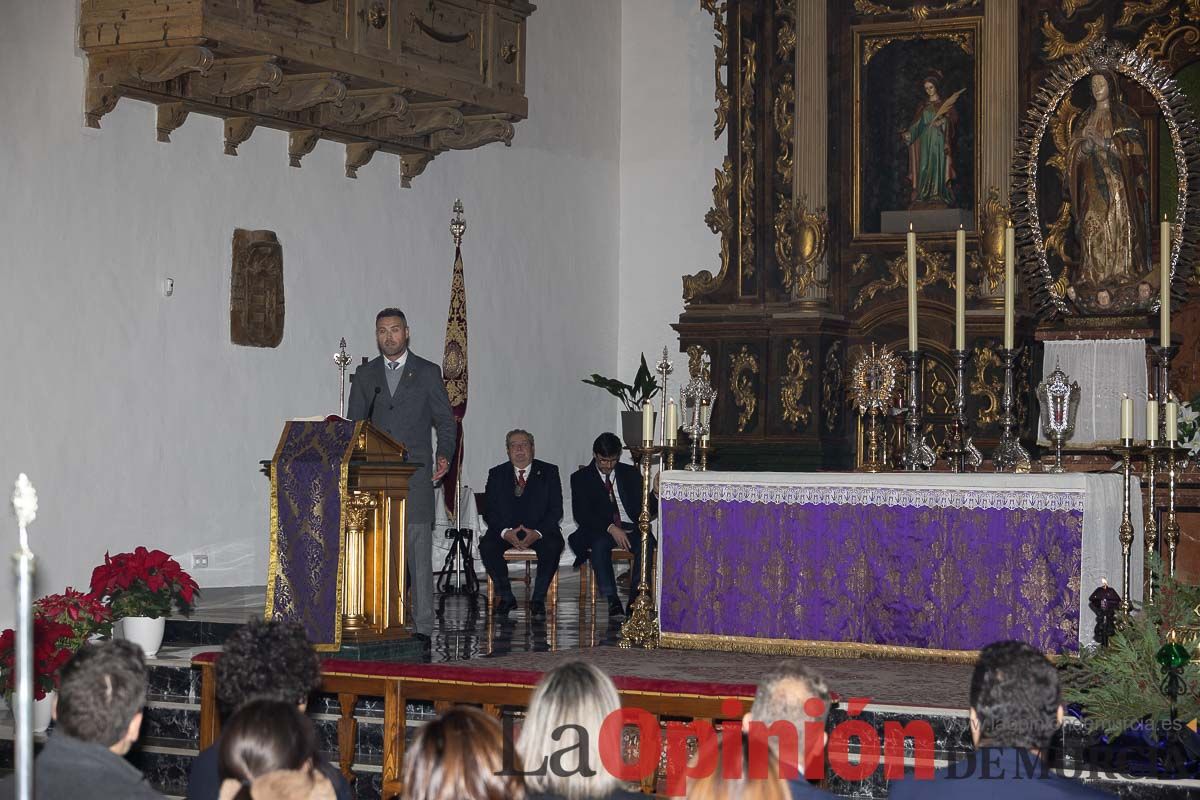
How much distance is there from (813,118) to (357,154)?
3789 mm

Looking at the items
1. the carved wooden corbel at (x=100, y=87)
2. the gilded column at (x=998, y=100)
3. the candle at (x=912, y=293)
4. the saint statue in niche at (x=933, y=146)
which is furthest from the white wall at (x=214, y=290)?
the candle at (x=912, y=293)

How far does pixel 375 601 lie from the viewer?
8.05 metres

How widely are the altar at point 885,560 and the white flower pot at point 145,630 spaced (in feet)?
8.79

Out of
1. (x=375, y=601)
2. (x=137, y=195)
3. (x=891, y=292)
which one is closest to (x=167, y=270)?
(x=137, y=195)

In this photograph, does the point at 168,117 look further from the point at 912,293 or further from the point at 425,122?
the point at 912,293

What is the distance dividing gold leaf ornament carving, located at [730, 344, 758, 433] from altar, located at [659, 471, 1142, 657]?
5.05m

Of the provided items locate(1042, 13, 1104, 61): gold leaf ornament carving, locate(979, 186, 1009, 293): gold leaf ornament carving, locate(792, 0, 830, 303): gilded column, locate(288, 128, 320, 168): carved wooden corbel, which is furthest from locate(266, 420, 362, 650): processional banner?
locate(1042, 13, 1104, 61): gold leaf ornament carving

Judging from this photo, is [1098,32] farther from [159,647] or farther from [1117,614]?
[159,647]

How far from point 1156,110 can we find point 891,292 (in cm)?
252

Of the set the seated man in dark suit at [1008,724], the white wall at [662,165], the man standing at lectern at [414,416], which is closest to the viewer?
the seated man in dark suit at [1008,724]

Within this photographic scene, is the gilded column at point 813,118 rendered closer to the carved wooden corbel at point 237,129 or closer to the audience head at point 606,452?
the audience head at point 606,452

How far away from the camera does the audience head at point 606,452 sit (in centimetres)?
1212

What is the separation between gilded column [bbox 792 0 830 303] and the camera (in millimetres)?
14039

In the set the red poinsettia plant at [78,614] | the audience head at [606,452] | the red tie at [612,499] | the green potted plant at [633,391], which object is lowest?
the red poinsettia plant at [78,614]
